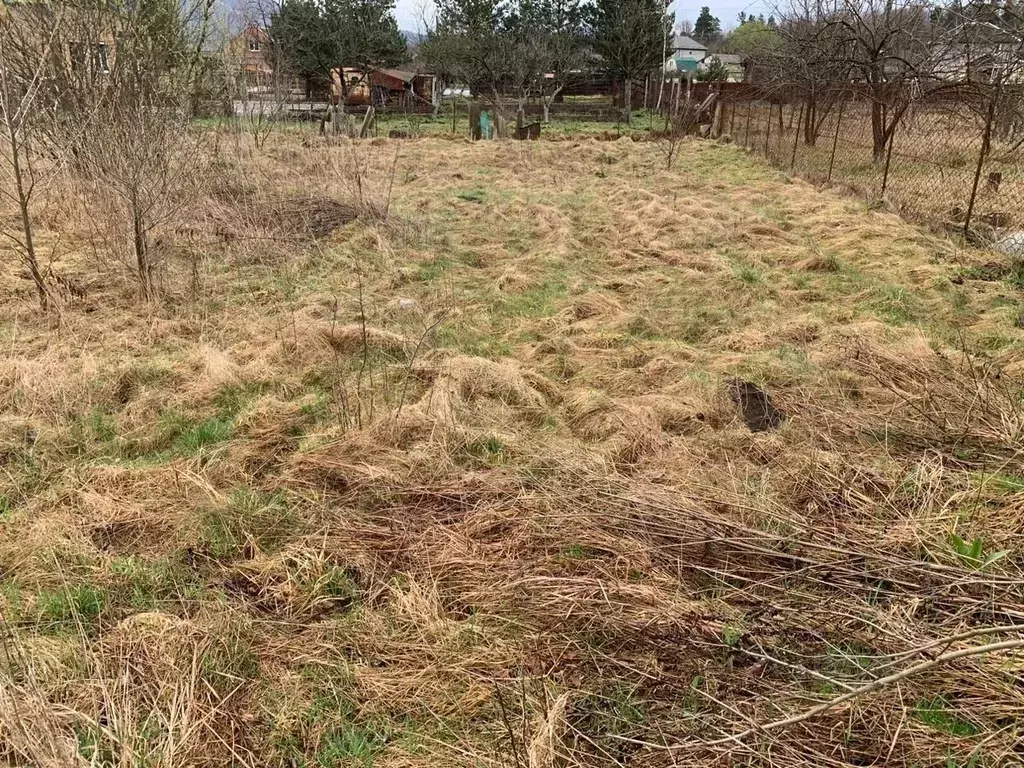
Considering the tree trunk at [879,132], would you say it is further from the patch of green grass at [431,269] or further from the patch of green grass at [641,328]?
the patch of green grass at [641,328]

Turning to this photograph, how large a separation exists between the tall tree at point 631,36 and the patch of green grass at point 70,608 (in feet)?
102

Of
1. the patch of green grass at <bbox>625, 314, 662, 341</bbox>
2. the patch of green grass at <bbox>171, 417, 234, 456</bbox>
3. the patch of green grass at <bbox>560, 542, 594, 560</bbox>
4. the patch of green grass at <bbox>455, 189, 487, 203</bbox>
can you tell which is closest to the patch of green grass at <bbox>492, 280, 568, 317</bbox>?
the patch of green grass at <bbox>625, 314, 662, 341</bbox>

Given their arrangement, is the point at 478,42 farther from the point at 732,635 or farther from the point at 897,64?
the point at 732,635

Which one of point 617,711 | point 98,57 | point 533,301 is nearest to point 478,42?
point 98,57

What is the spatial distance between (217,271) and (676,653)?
6.12 metres

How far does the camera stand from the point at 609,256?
24.6ft

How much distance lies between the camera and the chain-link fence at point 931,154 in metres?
8.03

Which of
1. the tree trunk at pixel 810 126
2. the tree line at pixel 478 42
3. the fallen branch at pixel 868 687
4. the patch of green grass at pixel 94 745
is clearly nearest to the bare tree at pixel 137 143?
the patch of green grass at pixel 94 745

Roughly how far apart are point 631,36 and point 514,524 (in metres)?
32.6

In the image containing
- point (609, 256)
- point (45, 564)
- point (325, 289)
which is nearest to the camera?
point (45, 564)

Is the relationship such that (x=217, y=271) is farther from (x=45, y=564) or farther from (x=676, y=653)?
(x=676, y=653)

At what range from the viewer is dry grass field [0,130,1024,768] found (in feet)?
6.32

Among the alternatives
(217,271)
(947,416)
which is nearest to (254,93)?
(217,271)

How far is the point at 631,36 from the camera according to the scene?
30609mm
